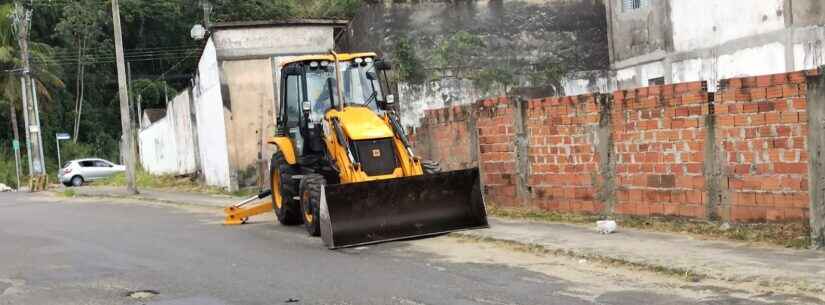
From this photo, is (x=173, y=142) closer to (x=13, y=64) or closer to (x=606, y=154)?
(x=13, y=64)

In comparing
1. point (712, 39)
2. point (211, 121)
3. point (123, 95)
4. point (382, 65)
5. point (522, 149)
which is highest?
point (123, 95)

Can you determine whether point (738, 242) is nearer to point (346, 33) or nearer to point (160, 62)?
point (346, 33)

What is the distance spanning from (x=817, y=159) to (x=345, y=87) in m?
6.95

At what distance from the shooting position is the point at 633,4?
2145 centimetres

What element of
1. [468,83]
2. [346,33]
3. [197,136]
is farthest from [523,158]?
[197,136]

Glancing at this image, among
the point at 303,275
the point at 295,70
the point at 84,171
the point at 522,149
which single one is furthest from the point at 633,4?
the point at 84,171

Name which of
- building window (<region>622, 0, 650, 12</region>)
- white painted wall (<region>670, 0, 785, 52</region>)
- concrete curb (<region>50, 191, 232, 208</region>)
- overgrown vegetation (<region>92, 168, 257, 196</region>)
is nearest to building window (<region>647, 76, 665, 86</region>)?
white painted wall (<region>670, 0, 785, 52</region>)

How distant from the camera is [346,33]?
25.1m

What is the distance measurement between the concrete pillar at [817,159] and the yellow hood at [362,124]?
550cm

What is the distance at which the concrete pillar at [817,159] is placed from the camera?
358 inches

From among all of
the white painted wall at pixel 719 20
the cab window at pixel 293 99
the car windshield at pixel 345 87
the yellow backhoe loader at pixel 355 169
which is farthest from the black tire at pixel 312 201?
the white painted wall at pixel 719 20

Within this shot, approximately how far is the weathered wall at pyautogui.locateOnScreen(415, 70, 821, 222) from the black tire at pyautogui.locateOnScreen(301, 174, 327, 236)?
3.53m

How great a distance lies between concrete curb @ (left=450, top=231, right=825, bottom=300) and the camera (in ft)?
24.5

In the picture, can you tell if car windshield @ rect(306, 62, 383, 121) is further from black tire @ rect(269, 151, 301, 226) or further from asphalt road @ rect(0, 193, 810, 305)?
asphalt road @ rect(0, 193, 810, 305)
